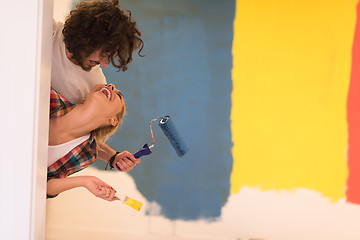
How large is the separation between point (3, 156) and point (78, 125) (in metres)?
0.47

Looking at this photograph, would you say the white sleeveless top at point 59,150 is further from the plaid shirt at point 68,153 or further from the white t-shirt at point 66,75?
the white t-shirt at point 66,75

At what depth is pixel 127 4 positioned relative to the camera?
2.84 meters

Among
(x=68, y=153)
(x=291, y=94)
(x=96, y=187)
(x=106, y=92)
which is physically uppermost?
(x=291, y=94)

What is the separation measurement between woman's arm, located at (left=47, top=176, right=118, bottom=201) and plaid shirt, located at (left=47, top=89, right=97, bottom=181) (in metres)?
0.04

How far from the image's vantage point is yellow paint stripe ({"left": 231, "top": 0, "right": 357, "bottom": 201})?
2711mm

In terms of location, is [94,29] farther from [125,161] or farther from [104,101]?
[125,161]

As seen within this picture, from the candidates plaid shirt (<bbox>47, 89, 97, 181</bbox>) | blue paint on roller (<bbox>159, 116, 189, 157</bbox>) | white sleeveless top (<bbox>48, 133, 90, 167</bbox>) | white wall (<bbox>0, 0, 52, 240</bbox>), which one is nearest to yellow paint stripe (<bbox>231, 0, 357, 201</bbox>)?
blue paint on roller (<bbox>159, 116, 189, 157</bbox>)

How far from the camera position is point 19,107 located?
1311 millimetres

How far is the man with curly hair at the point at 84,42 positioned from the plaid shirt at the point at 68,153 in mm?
58

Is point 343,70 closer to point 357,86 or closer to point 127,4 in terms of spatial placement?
point 357,86

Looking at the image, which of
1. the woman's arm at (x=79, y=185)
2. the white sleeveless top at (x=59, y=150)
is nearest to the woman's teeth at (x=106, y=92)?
the white sleeveless top at (x=59, y=150)

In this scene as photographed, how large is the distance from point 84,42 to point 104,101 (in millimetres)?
298

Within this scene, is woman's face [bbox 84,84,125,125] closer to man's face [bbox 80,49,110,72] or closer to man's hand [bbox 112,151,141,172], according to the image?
man's face [bbox 80,49,110,72]

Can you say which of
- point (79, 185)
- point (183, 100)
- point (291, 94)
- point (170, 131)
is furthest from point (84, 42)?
point (291, 94)
